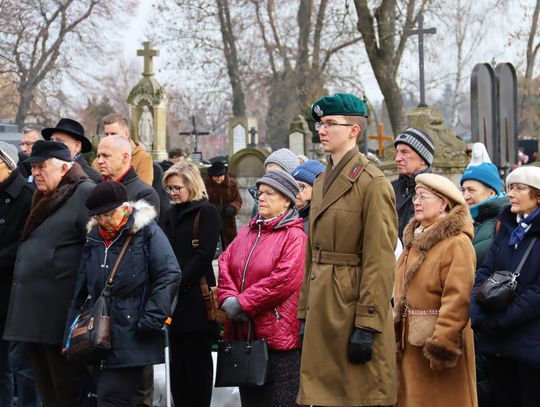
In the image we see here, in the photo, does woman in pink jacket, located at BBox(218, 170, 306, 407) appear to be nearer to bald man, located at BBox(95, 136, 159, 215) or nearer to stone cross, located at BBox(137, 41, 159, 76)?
bald man, located at BBox(95, 136, 159, 215)

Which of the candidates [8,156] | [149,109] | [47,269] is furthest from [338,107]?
[149,109]

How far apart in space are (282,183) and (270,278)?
2.38ft

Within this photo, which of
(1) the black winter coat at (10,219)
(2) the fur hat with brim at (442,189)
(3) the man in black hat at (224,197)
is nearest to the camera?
(2) the fur hat with brim at (442,189)

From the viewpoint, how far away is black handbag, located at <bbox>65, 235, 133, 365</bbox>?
6586 millimetres

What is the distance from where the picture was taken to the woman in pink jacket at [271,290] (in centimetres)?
680

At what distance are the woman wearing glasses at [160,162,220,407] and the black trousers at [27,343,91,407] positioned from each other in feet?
2.43

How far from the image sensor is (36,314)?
291 inches

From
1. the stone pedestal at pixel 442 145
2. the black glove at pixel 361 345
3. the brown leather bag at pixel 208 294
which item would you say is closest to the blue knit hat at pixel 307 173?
the brown leather bag at pixel 208 294

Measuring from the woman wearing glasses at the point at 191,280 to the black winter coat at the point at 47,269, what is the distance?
2.69 feet

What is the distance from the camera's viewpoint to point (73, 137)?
8664 mm

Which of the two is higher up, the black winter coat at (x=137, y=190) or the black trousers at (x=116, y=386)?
the black winter coat at (x=137, y=190)

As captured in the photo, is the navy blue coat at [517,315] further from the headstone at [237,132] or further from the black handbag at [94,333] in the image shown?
the headstone at [237,132]

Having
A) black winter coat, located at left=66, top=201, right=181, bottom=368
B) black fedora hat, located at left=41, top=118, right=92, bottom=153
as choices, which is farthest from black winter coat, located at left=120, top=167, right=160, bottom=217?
black winter coat, located at left=66, top=201, right=181, bottom=368

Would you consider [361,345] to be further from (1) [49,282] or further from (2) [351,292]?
(1) [49,282]
